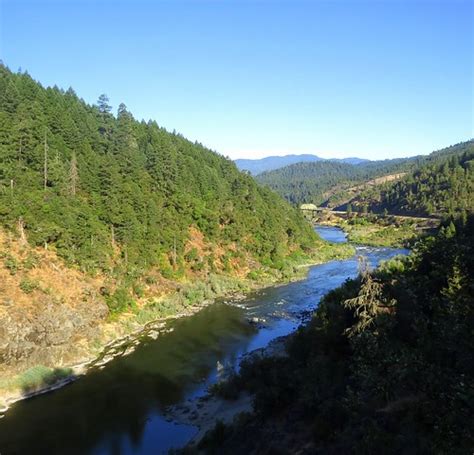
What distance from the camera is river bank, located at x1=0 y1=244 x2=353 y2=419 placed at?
33719 mm

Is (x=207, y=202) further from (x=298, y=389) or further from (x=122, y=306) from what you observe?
(x=298, y=389)

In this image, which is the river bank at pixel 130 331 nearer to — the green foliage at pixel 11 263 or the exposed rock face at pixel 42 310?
the exposed rock face at pixel 42 310

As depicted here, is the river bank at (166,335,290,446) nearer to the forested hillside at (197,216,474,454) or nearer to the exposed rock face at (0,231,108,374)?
the forested hillside at (197,216,474,454)

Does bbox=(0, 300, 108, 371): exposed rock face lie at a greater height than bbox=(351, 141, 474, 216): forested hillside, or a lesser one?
lesser

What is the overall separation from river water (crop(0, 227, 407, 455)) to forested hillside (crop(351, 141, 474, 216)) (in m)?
83.6

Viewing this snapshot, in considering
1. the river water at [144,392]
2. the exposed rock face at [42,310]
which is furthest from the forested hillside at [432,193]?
the exposed rock face at [42,310]

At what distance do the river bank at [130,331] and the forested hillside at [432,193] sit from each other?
69.2m

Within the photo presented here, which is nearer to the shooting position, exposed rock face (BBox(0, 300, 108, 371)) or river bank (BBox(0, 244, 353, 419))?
river bank (BBox(0, 244, 353, 419))

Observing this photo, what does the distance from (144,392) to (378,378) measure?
874 inches

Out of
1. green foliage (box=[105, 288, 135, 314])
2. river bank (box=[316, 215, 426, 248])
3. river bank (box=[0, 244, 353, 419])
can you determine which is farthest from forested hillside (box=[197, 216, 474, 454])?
river bank (box=[316, 215, 426, 248])

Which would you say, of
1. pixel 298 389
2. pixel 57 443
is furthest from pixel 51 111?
pixel 298 389

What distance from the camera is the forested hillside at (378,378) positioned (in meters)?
13.3

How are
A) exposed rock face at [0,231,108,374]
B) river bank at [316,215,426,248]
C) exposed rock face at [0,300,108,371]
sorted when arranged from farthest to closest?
river bank at [316,215,426,248], exposed rock face at [0,231,108,374], exposed rock face at [0,300,108,371]

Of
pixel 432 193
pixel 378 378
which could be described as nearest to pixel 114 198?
pixel 378 378
